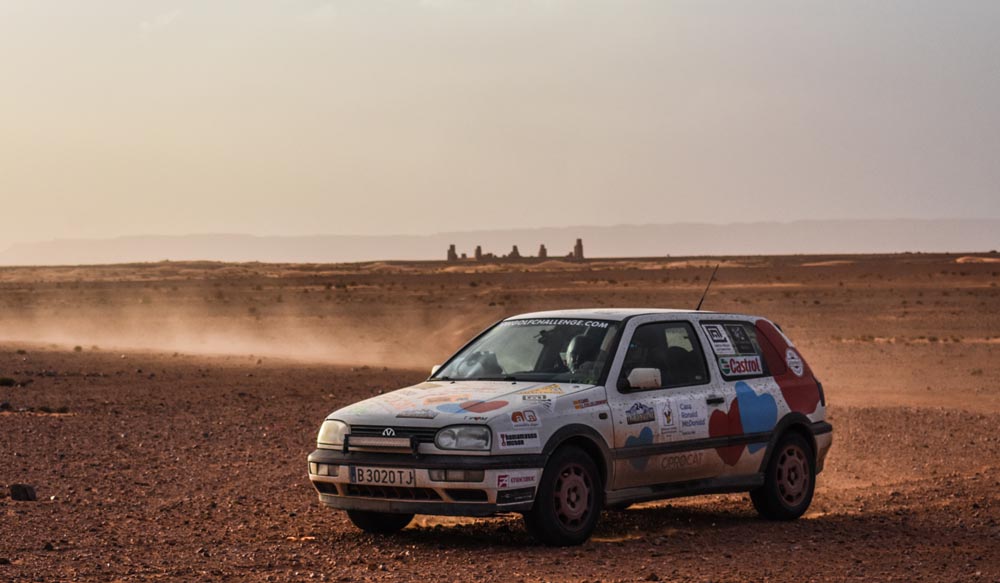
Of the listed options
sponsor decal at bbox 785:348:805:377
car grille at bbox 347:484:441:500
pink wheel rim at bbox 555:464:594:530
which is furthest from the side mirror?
sponsor decal at bbox 785:348:805:377

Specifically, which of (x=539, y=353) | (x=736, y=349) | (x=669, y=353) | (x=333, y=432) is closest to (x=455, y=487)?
(x=333, y=432)

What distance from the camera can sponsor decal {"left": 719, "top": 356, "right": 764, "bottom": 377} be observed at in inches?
448

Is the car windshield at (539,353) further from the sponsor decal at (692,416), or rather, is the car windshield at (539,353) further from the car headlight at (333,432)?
the car headlight at (333,432)

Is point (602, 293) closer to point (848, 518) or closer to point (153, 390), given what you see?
point (153, 390)

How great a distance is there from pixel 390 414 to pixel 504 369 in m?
1.27

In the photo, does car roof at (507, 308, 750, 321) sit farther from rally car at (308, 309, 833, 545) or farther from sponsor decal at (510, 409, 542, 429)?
sponsor decal at (510, 409, 542, 429)

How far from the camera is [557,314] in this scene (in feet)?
36.9

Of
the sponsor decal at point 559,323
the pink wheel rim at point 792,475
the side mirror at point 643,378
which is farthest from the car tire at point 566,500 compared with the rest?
the pink wheel rim at point 792,475

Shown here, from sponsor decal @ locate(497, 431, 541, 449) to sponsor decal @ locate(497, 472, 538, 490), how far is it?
7.2 inches

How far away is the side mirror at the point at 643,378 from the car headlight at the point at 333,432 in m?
1.97

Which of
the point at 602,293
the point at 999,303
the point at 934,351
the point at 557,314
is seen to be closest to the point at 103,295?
the point at 602,293

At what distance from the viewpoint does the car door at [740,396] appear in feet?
36.7

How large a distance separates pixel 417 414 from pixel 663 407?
1.92 meters

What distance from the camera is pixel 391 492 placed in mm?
9820
